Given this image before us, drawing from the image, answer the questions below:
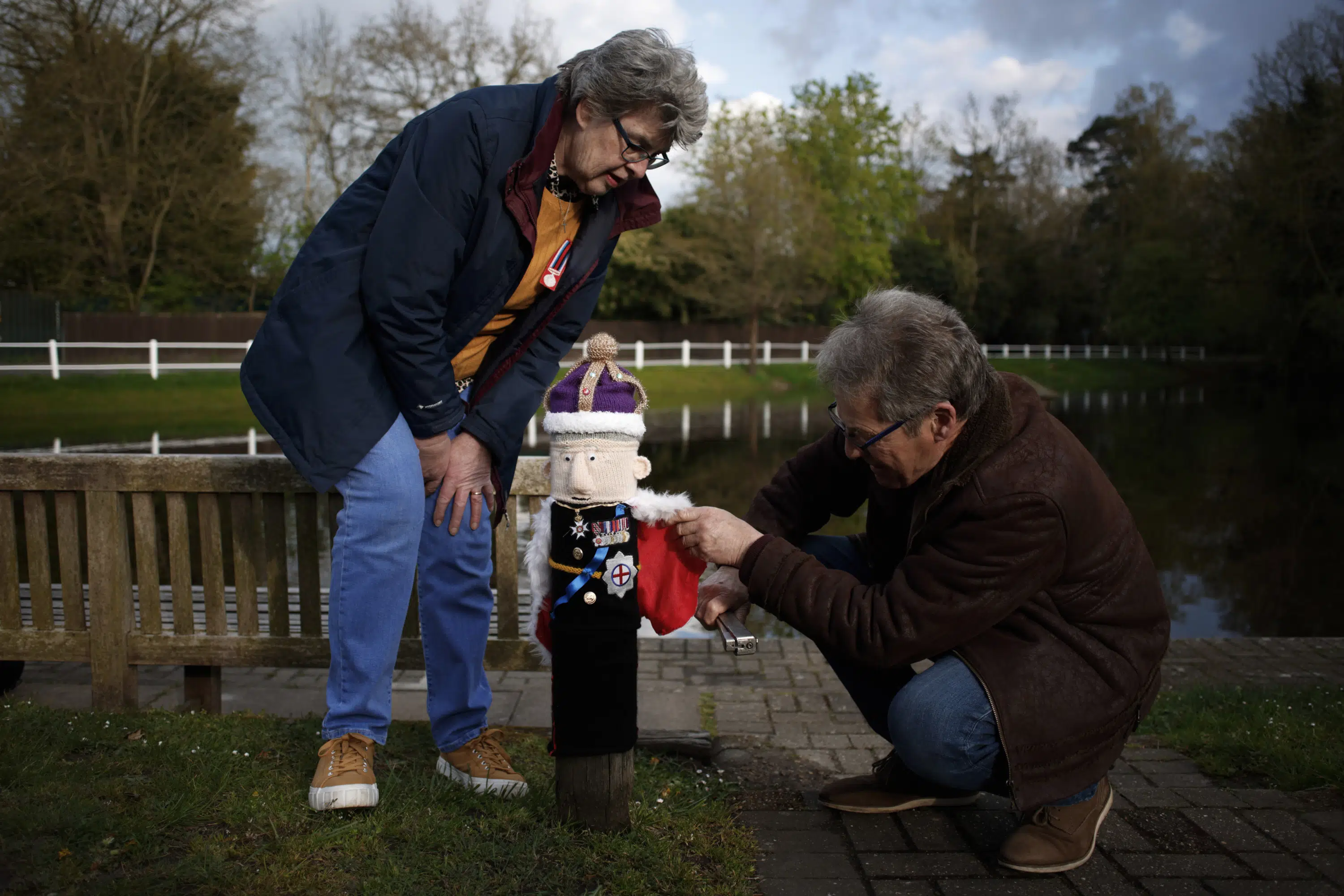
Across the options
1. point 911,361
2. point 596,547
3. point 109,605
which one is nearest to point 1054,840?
point 911,361

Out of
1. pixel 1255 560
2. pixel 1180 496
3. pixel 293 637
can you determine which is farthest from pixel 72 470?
pixel 1180 496

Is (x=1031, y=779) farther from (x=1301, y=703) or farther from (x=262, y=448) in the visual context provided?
(x=262, y=448)

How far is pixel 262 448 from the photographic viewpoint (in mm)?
14539

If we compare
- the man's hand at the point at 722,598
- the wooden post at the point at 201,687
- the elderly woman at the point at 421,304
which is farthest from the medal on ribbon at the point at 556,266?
the wooden post at the point at 201,687

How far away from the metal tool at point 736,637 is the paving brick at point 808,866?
26.1 inches

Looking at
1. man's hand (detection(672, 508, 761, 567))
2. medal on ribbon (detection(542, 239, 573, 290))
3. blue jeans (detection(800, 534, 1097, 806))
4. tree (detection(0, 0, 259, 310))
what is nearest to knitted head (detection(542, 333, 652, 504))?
man's hand (detection(672, 508, 761, 567))

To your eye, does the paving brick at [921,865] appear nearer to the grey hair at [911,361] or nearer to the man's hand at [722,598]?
the man's hand at [722,598]

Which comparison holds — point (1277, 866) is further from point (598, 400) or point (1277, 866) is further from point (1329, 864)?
point (598, 400)

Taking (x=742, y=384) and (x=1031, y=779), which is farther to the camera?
(x=742, y=384)

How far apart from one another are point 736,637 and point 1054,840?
1.05 meters

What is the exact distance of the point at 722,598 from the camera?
2.72 metres

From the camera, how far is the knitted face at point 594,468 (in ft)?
8.16

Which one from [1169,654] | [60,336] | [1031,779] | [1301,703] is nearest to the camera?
[1031,779]

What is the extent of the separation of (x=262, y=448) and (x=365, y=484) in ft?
42.4
